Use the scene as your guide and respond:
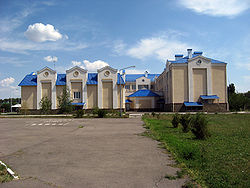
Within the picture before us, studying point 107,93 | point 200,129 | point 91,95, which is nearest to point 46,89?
point 91,95

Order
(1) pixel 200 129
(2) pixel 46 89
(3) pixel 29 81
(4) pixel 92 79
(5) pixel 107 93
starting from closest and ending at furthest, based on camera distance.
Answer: (1) pixel 200 129 → (5) pixel 107 93 → (2) pixel 46 89 → (4) pixel 92 79 → (3) pixel 29 81

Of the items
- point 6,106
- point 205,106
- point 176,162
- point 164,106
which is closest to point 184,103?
point 205,106

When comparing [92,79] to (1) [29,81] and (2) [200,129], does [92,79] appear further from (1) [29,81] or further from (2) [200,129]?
(2) [200,129]

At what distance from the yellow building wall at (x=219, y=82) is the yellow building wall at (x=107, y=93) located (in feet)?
75.3

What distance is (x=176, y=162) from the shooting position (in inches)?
248

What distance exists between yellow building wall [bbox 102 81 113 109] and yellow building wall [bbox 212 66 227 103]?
22959 mm

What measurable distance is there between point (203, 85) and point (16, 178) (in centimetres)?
4967

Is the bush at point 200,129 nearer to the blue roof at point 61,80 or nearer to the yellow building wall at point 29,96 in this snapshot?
the blue roof at point 61,80

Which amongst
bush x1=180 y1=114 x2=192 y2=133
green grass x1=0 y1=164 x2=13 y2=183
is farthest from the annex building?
green grass x1=0 y1=164 x2=13 y2=183

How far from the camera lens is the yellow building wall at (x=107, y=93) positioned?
49781 millimetres

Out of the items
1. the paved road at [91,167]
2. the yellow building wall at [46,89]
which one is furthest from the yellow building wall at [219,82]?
the paved road at [91,167]

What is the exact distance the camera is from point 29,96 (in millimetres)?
50938

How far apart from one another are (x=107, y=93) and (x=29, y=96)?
58.4 feet

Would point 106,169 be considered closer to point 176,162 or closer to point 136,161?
point 136,161
